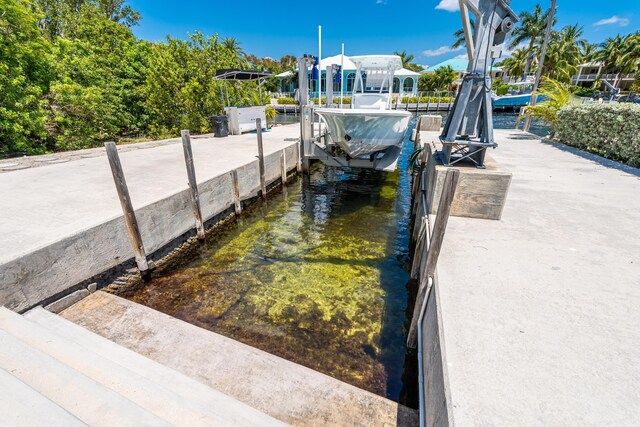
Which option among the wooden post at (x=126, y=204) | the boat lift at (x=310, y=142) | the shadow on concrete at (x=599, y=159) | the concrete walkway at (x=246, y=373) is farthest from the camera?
the boat lift at (x=310, y=142)

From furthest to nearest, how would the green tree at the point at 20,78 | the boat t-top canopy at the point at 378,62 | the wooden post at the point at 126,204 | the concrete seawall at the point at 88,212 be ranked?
the boat t-top canopy at the point at 378,62
the green tree at the point at 20,78
the wooden post at the point at 126,204
the concrete seawall at the point at 88,212

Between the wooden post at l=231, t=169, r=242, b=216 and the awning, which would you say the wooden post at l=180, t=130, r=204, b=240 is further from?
the awning

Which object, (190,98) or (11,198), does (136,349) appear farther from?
(190,98)

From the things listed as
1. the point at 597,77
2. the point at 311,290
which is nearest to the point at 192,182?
the point at 311,290

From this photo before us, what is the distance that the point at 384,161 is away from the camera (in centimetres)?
803

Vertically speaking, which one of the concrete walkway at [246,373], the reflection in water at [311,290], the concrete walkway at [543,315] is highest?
the concrete walkway at [543,315]

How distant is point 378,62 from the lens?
9289 millimetres

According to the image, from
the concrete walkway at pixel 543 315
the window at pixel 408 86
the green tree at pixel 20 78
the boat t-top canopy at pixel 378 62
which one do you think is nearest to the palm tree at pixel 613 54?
the window at pixel 408 86

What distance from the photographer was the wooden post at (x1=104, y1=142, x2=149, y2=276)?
410 centimetres

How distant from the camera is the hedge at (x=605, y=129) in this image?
24.3 feet

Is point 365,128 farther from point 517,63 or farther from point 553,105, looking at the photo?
point 517,63

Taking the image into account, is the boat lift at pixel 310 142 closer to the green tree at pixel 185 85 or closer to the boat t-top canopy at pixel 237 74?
the boat t-top canopy at pixel 237 74

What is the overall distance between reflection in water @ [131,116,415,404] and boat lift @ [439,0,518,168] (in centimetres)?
233

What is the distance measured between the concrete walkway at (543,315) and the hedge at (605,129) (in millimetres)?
4218
